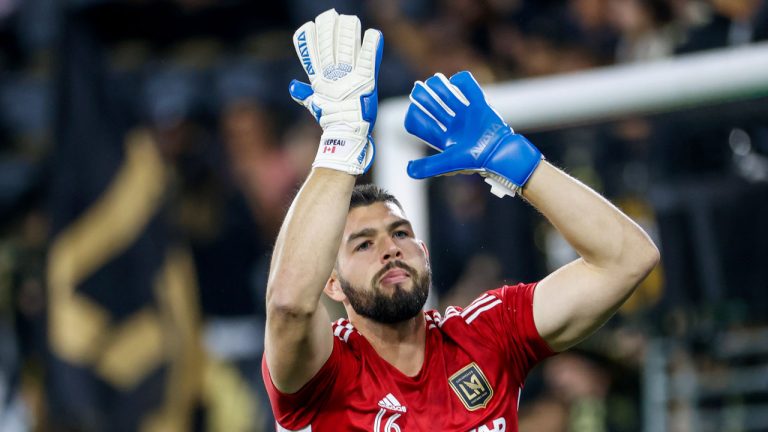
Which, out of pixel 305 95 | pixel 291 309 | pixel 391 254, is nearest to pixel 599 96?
pixel 391 254

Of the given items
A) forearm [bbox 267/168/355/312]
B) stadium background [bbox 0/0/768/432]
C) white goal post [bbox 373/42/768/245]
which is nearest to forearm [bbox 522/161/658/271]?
forearm [bbox 267/168/355/312]

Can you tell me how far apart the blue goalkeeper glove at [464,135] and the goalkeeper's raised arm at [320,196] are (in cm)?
19

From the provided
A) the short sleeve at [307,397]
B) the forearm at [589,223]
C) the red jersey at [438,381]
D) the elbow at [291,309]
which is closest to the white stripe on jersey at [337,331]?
the red jersey at [438,381]

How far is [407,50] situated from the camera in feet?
22.7

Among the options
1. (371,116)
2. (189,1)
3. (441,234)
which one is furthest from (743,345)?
(189,1)

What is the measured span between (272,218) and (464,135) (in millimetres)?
4088

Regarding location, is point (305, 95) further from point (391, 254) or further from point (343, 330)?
point (343, 330)

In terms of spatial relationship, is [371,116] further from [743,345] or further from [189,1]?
[189,1]

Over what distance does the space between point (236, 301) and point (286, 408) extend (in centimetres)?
396

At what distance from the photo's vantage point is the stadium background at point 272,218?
503cm

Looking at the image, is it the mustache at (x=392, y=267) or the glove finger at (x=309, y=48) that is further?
the mustache at (x=392, y=267)

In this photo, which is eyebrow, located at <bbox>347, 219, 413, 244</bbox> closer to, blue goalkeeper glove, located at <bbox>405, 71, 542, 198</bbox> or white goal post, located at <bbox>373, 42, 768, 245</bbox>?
blue goalkeeper glove, located at <bbox>405, 71, 542, 198</bbox>

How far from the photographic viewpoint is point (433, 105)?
293 centimetres

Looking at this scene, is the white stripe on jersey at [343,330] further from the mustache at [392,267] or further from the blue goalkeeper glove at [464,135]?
the blue goalkeeper glove at [464,135]
